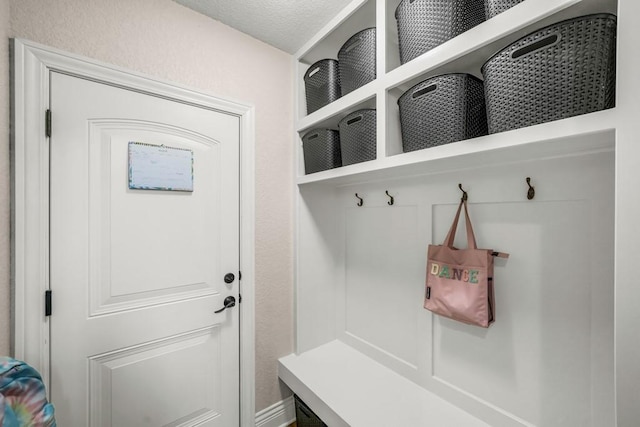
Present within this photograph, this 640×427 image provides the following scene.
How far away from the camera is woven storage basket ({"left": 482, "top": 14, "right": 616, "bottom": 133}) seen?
72 centimetres

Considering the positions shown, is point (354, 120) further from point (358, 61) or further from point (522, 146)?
point (522, 146)

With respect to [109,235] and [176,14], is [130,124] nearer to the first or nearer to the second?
[109,235]

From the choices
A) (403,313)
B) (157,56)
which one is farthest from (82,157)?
(403,313)

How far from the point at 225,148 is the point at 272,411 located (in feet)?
5.60

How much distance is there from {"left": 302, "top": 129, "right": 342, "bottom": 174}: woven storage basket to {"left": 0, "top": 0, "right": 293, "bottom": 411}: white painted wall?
22 cm

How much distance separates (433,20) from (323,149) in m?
0.79

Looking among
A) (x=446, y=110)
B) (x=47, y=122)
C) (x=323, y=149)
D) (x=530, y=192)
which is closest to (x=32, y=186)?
(x=47, y=122)

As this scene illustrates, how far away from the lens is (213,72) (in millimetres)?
1547

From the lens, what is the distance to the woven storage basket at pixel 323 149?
160 centimetres

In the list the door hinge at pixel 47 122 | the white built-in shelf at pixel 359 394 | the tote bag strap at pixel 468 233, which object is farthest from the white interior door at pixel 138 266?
the tote bag strap at pixel 468 233

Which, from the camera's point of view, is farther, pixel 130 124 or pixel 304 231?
pixel 304 231

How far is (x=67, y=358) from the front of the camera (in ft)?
3.84

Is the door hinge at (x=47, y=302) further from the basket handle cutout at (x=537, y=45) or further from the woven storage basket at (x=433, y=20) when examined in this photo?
the basket handle cutout at (x=537, y=45)

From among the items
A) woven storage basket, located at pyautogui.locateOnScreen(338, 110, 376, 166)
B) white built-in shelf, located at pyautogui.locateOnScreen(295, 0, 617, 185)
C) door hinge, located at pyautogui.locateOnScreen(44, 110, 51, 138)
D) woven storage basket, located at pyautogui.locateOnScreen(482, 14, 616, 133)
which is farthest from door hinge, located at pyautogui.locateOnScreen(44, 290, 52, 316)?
woven storage basket, located at pyautogui.locateOnScreen(482, 14, 616, 133)
